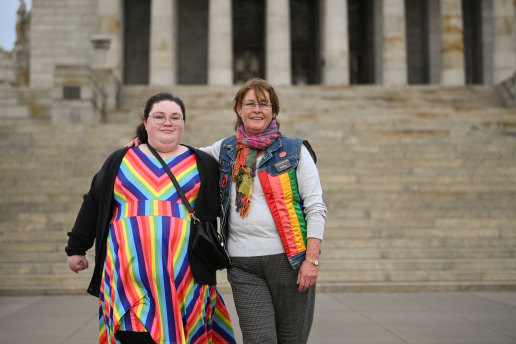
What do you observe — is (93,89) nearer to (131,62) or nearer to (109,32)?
(109,32)

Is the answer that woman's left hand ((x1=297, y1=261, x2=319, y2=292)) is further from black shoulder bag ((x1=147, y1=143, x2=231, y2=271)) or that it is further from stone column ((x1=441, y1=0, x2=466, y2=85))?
stone column ((x1=441, y1=0, x2=466, y2=85))

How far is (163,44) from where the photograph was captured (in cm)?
2775

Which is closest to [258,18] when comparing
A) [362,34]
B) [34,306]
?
[362,34]

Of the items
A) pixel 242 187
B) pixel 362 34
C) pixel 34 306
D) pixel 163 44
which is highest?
pixel 362 34

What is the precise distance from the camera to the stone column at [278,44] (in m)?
27.7

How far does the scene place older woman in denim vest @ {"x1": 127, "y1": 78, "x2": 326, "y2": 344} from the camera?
3.73m

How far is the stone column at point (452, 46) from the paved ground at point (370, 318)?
20461 mm

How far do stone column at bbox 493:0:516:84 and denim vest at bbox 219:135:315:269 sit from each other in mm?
27345

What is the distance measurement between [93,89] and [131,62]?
14.4 meters

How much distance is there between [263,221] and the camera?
3777 millimetres

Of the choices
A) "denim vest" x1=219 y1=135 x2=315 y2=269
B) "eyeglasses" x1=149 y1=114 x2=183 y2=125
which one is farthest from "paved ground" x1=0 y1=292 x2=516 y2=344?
"eyeglasses" x1=149 y1=114 x2=183 y2=125

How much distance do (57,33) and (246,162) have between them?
30.3 m

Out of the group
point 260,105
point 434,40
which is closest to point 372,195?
point 260,105

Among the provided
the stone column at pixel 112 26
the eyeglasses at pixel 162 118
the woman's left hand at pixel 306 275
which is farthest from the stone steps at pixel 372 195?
the stone column at pixel 112 26
